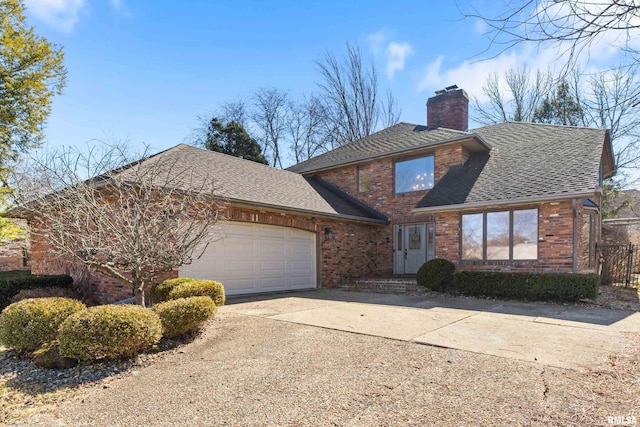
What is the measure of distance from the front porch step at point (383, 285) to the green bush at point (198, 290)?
19.6 feet

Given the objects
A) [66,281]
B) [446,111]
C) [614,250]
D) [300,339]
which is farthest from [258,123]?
[300,339]

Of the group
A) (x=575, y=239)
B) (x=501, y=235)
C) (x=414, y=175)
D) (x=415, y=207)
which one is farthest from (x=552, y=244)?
(x=414, y=175)

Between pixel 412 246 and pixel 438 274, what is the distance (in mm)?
3237

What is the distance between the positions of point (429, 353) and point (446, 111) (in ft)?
43.2

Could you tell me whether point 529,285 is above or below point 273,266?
below

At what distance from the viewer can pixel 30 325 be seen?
4809 mm

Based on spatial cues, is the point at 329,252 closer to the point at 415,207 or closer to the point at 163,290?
the point at 415,207

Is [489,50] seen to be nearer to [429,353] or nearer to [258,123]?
[429,353]

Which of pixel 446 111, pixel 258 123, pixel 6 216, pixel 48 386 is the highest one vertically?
pixel 258 123

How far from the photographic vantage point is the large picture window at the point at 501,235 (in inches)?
377

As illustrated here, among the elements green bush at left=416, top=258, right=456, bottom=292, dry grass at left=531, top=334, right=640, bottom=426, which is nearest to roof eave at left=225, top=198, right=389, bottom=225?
green bush at left=416, top=258, right=456, bottom=292

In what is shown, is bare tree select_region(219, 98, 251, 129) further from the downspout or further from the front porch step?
the downspout

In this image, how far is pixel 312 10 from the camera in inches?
332

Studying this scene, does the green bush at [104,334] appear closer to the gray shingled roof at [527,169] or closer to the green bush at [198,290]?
the green bush at [198,290]
